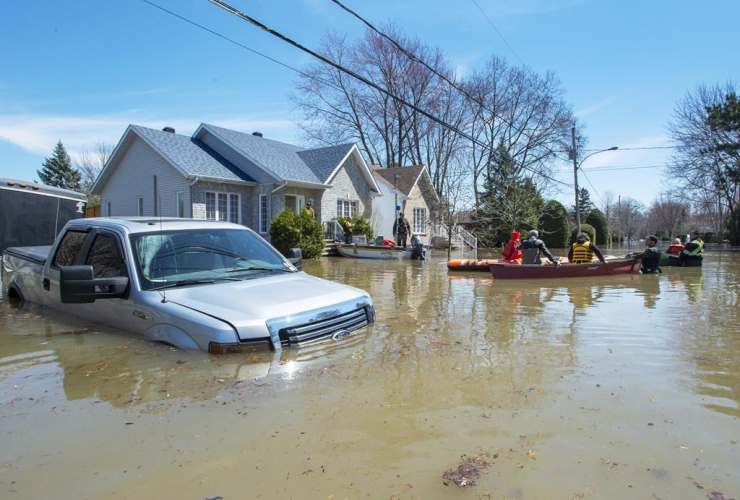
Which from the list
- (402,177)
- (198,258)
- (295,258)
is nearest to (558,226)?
(402,177)

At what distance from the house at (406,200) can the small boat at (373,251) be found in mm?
6427

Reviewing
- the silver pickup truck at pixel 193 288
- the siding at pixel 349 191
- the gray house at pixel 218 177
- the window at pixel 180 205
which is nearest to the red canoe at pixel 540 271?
the silver pickup truck at pixel 193 288

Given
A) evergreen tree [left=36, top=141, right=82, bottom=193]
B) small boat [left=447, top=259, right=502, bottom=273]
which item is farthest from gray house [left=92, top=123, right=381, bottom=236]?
evergreen tree [left=36, top=141, right=82, bottom=193]

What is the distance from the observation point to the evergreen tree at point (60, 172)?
47.8 meters

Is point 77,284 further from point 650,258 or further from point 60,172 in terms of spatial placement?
point 60,172

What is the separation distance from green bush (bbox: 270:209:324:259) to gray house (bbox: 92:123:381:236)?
2.15 m

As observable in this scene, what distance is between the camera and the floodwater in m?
2.58

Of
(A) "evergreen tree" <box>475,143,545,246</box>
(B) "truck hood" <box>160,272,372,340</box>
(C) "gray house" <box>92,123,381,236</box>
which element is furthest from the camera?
(A) "evergreen tree" <box>475,143,545,246</box>

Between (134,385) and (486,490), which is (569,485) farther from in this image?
(134,385)

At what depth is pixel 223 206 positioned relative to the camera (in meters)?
21.8

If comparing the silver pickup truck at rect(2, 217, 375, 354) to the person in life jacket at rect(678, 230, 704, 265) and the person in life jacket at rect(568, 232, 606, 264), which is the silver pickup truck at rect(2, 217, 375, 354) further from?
the person in life jacket at rect(678, 230, 704, 265)

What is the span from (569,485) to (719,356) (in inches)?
152

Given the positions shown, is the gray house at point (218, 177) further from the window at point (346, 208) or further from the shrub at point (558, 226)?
the shrub at point (558, 226)

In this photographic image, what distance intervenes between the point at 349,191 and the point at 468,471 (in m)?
24.5
